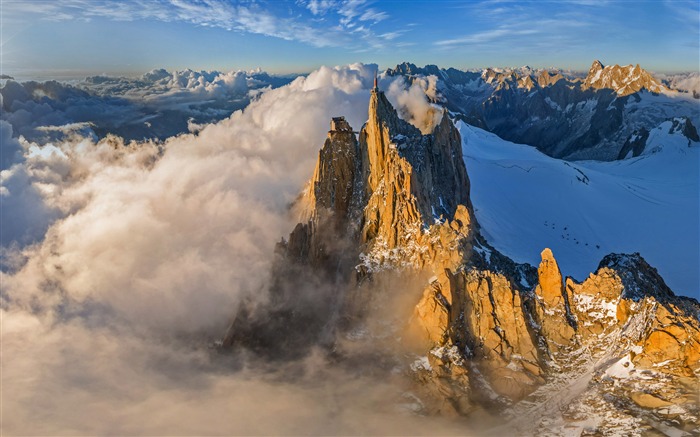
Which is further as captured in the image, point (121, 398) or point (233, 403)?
point (121, 398)

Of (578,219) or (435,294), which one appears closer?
(435,294)

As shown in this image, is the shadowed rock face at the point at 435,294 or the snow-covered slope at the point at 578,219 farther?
the snow-covered slope at the point at 578,219

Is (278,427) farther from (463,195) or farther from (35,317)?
(35,317)

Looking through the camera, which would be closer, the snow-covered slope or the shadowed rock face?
the shadowed rock face

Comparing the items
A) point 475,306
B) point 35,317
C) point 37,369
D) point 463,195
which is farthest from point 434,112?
point 35,317
